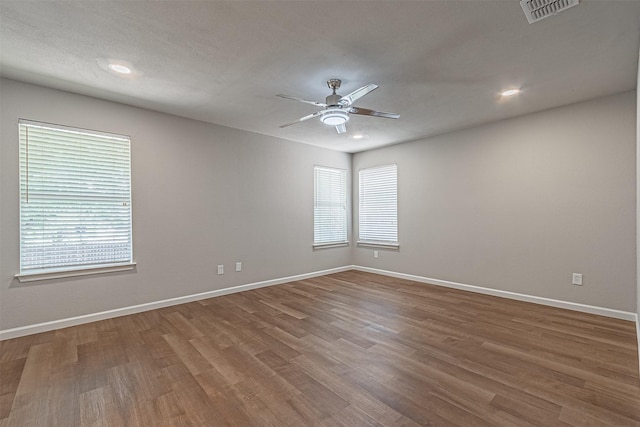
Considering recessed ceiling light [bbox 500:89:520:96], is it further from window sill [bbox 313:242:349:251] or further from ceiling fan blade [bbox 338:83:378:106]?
window sill [bbox 313:242:349:251]

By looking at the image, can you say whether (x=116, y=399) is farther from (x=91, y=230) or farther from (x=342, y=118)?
(x=342, y=118)

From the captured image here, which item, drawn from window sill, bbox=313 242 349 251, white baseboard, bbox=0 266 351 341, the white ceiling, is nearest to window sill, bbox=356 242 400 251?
window sill, bbox=313 242 349 251

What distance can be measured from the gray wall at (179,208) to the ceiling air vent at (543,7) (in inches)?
146

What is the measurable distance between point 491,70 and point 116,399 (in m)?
3.92

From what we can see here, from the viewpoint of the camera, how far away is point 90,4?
71.6 inches

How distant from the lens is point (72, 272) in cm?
317

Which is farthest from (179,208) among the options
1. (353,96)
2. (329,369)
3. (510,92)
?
(510,92)

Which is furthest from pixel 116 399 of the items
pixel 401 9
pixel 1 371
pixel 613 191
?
pixel 613 191

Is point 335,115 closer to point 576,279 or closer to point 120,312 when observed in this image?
point 120,312

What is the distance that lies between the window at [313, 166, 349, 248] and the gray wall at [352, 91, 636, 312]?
1.34 metres

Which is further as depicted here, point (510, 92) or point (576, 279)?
point (576, 279)

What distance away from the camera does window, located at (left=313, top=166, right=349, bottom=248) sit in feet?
18.5

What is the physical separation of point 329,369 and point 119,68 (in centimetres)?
315

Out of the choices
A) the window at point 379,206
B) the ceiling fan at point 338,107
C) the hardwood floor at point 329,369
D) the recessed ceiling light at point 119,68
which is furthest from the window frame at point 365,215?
the recessed ceiling light at point 119,68
